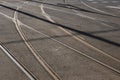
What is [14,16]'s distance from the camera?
2319 centimetres

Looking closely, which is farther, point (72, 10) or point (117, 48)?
point (72, 10)

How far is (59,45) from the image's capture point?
15234 mm

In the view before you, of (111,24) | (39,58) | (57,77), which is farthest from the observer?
(111,24)

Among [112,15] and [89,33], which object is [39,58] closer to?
[89,33]

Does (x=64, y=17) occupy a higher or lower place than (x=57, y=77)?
lower

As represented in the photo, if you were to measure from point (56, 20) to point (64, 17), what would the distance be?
1.48m

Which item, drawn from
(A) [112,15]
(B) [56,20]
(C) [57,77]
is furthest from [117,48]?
(A) [112,15]

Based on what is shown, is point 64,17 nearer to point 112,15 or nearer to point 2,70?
point 112,15

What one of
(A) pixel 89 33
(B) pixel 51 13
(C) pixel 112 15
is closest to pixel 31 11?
(B) pixel 51 13

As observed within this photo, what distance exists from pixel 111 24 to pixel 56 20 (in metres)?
4.15

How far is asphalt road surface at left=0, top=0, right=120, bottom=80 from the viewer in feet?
38.0

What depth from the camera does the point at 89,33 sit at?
1789cm

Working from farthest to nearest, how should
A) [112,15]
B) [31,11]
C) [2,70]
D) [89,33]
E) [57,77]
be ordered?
[31,11] < [112,15] < [89,33] < [2,70] < [57,77]

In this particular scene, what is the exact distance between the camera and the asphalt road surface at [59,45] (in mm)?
11586
